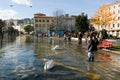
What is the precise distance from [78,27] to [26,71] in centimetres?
6364

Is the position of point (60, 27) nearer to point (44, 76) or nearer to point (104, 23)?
point (104, 23)

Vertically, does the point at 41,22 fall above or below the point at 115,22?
above

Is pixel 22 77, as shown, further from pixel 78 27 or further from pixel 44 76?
pixel 78 27

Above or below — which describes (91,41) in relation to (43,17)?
below

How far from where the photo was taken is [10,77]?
11984 millimetres

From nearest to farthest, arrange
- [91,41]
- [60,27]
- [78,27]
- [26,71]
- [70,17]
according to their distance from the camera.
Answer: [26,71]
[91,41]
[78,27]
[60,27]
[70,17]

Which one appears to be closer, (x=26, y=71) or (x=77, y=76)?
(x=77, y=76)

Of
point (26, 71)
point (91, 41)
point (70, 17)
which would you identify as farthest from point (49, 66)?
point (70, 17)

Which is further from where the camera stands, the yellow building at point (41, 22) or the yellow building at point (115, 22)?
the yellow building at point (41, 22)

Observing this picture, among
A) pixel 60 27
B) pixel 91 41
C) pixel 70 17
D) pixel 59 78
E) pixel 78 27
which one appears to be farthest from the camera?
pixel 70 17

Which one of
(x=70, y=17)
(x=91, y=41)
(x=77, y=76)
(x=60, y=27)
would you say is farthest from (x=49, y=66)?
(x=70, y=17)

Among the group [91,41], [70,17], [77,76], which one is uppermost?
[70,17]

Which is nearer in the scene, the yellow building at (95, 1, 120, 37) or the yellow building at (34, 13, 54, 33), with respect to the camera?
the yellow building at (95, 1, 120, 37)

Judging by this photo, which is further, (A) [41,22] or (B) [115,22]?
(A) [41,22]
